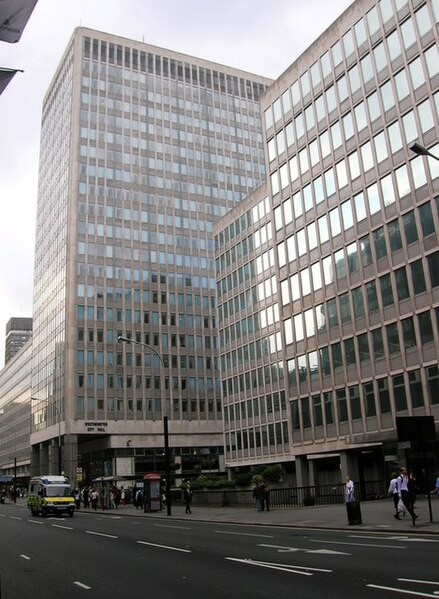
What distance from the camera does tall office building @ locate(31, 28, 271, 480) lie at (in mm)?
83250

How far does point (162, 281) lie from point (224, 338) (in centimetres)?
2247

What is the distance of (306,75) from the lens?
49.7 m

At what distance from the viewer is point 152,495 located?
38594 millimetres

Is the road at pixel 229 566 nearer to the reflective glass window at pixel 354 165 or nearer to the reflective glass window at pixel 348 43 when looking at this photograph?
the reflective glass window at pixel 354 165

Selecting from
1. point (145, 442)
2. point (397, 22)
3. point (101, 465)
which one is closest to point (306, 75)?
point (397, 22)

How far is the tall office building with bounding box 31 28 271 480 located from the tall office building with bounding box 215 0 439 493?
32.7 meters

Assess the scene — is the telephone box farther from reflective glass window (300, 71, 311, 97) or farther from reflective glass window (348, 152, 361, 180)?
reflective glass window (300, 71, 311, 97)

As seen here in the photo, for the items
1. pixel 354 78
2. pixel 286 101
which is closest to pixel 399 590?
pixel 354 78

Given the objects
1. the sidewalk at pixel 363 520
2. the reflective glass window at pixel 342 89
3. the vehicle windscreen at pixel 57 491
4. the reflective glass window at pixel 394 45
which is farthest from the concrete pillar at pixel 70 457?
the reflective glass window at pixel 394 45

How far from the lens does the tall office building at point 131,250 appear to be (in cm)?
8325

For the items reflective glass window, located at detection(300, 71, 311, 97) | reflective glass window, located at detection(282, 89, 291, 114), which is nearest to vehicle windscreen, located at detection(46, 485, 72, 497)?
reflective glass window, located at detection(282, 89, 291, 114)

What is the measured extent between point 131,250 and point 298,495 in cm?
6038

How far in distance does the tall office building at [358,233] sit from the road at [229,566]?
1935 centimetres

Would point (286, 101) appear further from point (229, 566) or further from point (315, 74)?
point (229, 566)
